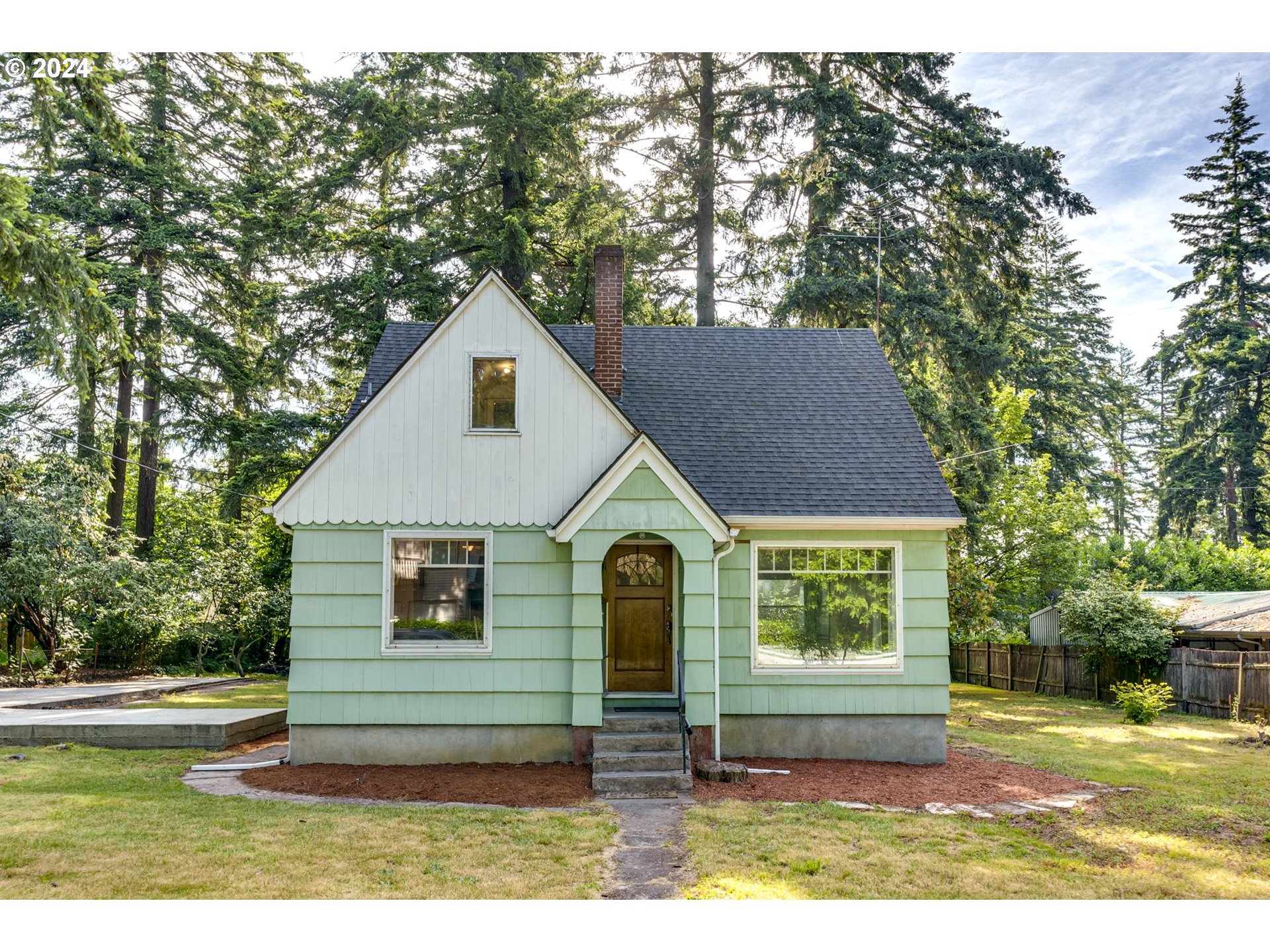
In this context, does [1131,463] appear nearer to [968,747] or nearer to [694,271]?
[694,271]

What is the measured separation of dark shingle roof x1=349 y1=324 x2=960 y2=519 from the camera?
11.2m

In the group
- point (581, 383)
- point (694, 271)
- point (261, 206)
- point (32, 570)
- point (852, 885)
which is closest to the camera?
point (852, 885)

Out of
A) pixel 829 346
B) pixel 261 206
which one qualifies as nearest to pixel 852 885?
pixel 829 346

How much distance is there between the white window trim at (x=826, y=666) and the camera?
1097cm

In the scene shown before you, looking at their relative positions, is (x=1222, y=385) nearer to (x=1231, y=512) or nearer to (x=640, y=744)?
(x=1231, y=512)

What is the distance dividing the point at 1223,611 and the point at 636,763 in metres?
16.8

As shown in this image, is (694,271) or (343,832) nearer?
(343,832)

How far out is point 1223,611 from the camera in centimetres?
2000

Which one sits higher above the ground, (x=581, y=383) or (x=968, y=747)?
(x=581, y=383)

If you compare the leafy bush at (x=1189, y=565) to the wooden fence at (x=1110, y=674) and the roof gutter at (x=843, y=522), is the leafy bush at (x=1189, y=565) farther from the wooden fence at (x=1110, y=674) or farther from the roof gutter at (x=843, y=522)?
the roof gutter at (x=843, y=522)

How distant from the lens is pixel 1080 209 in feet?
74.3

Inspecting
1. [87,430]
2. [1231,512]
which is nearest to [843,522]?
[87,430]

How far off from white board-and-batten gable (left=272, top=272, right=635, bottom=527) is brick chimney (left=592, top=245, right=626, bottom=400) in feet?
4.38

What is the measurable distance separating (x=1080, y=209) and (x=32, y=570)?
25.1 metres
